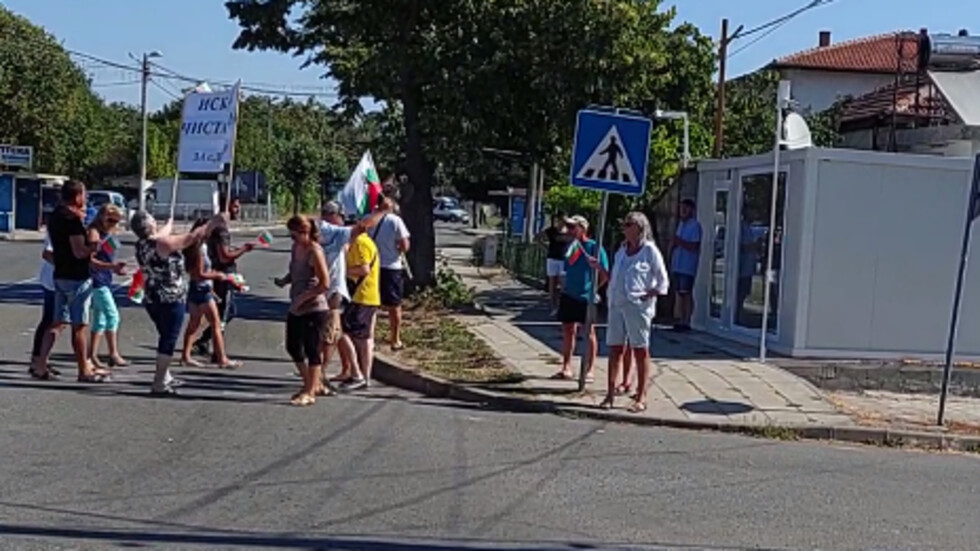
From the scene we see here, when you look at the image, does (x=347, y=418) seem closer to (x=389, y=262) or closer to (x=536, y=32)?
(x=389, y=262)

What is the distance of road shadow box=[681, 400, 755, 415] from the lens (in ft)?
43.0

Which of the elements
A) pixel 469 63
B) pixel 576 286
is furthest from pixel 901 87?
pixel 576 286

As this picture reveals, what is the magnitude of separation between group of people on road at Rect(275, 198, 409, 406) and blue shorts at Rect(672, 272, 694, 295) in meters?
4.63

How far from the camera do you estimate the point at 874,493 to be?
31.8ft

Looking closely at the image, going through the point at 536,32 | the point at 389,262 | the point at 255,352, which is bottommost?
the point at 255,352

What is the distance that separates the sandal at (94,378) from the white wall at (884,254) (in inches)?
311

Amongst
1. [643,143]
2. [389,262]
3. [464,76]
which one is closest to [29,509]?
[643,143]

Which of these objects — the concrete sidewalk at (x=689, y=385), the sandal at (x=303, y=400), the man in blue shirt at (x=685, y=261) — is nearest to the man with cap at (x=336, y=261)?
the sandal at (x=303, y=400)

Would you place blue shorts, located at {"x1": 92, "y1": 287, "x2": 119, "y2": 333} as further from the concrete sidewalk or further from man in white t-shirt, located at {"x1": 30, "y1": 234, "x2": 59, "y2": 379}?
the concrete sidewalk

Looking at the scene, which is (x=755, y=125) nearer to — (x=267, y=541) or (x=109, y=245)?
(x=109, y=245)

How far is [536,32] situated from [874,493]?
1361cm

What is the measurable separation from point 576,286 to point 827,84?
51.8 meters

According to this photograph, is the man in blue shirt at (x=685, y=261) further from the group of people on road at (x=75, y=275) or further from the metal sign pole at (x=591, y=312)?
the group of people on road at (x=75, y=275)

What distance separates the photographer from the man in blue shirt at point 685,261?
18922mm
